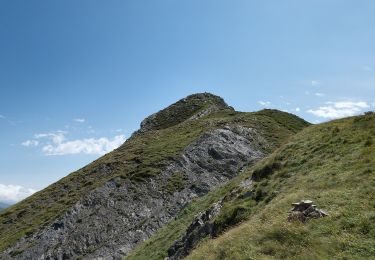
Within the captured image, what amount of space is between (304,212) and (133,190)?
39.7m

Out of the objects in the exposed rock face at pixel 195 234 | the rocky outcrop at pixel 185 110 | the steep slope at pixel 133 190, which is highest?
the rocky outcrop at pixel 185 110

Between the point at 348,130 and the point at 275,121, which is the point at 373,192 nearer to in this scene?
the point at 348,130

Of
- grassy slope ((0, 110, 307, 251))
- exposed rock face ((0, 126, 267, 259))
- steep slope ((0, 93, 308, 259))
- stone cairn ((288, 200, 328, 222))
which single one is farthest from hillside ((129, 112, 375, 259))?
grassy slope ((0, 110, 307, 251))

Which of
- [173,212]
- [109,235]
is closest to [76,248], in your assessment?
[109,235]

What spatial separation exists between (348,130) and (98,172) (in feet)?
153

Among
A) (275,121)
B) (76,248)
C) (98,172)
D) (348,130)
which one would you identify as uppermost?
(275,121)

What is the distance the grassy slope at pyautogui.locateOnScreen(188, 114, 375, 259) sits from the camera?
17859 mm

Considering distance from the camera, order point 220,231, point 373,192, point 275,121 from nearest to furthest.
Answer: point 373,192 → point 220,231 → point 275,121

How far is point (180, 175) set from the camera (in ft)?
199

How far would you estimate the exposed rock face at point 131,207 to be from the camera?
1879 inches

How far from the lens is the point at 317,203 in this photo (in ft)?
69.8

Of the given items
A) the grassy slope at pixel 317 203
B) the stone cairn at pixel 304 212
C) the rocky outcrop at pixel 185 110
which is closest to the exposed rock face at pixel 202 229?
the grassy slope at pixel 317 203

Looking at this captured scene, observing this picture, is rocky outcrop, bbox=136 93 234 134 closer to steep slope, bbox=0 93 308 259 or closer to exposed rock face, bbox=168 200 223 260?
steep slope, bbox=0 93 308 259

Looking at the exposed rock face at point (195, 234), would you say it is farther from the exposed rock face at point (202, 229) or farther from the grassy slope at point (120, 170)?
the grassy slope at point (120, 170)
